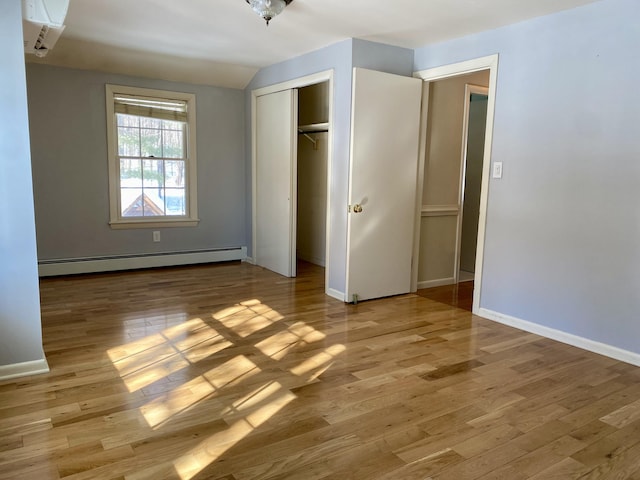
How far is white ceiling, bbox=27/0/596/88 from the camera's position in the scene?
323 centimetres

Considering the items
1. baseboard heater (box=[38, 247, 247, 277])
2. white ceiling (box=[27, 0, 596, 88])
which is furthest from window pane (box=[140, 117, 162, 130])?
baseboard heater (box=[38, 247, 247, 277])

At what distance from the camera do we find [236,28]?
12.6 feet

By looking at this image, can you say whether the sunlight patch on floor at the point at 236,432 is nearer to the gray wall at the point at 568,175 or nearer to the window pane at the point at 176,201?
the gray wall at the point at 568,175

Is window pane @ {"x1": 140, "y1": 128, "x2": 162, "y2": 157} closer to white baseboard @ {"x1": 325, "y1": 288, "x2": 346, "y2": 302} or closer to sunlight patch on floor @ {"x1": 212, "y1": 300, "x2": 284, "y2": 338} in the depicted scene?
sunlight patch on floor @ {"x1": 212, "y1": 300, "x2": 284, "y2": 338}

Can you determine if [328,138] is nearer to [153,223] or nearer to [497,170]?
[497,170]

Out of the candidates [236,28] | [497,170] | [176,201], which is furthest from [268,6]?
[176,201]

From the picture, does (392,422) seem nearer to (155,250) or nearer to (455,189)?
(455,189)

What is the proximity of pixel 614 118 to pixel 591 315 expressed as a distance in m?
Result: 1.33

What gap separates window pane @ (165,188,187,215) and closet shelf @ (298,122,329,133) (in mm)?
1729

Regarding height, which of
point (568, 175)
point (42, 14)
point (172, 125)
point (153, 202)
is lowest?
point (153, 202)

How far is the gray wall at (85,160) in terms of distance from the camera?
482 centimetres

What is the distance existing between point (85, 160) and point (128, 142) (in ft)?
1.69

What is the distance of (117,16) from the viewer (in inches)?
142

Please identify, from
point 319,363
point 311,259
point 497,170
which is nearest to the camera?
point 319,363
